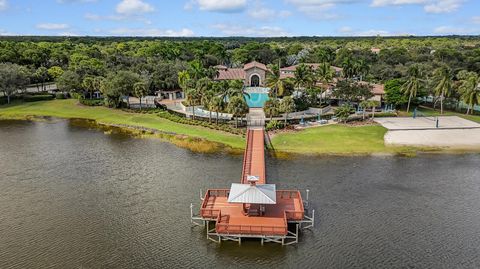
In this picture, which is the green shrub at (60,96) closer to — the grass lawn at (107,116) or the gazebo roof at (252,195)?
the grass lawn at (107,116)

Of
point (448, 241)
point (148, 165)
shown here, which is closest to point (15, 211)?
point (148, 165)

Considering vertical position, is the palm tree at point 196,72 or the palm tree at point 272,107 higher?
the palm tree at point 196,72

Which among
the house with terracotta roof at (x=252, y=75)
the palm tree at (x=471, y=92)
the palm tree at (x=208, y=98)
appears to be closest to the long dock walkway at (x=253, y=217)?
the palm tree at (x=208, y=98)

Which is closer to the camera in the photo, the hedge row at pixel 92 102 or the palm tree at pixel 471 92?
the palm tree at pixel 471 92

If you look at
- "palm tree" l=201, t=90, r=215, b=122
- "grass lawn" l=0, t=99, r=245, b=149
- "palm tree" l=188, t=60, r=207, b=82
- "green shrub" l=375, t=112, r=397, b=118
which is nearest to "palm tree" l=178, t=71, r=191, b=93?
"palm tree" l=188, t=60, r=207, b=82

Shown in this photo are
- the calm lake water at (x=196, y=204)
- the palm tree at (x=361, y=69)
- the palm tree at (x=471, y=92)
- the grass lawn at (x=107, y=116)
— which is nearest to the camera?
the calm lake water at (x=196, y=204)

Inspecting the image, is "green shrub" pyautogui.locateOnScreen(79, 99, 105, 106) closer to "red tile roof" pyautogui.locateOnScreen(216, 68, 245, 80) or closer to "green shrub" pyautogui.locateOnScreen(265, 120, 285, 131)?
"red tile roof" pyautogui.locateOnScreen(216, 68, 245, 80)

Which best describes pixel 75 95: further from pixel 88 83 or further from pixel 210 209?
pixel 210 209

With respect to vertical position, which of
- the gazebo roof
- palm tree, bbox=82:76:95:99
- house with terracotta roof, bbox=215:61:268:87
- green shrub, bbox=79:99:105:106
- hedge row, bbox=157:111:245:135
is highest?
house with terracotta roof, bbox=215:61:268:87
